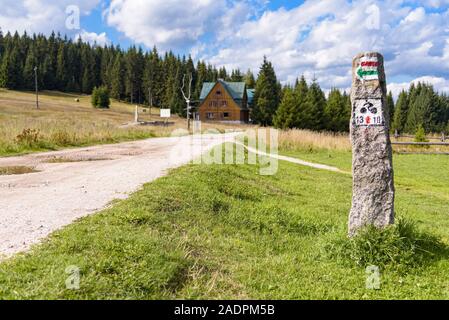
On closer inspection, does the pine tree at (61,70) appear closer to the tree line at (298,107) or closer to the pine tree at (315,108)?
the tree line at (298,107)

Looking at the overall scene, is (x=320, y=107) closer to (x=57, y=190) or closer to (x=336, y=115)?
(x=336, y=115)

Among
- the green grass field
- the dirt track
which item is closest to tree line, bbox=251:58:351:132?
the dirt track

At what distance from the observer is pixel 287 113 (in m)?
50.0

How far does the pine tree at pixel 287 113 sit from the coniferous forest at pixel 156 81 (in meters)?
3.75

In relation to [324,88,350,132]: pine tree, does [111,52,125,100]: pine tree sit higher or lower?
higher

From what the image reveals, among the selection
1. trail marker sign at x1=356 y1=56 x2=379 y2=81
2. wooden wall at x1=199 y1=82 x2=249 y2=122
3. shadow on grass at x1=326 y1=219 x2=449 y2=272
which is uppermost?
wooden wall at x1=199 y1=82 x2=249 y2=122

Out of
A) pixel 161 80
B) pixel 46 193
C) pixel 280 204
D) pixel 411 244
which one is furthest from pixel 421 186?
pixel 161 80

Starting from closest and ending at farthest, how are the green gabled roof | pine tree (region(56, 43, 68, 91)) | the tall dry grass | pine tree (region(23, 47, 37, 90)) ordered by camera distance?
the tall dry grass
the green gabled roof
pine tree (region(23, 47, 37, 90))
pine tree (region(56, 43, 68, 91))

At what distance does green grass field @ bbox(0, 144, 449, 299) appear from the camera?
12.6ft

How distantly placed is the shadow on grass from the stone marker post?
213mm

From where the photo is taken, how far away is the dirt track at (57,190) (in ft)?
17.3

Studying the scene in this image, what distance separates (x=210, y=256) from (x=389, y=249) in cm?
249

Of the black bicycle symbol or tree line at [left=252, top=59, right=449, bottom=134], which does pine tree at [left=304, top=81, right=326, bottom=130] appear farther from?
the black bicycle symbol

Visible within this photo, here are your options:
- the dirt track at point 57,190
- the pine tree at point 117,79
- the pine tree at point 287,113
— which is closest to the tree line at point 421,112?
the pine tree at point 287,113
